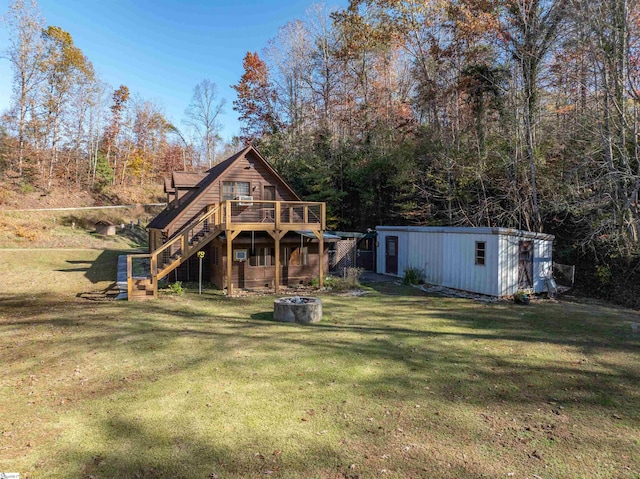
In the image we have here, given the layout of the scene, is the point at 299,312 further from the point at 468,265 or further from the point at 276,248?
the point at 468,265

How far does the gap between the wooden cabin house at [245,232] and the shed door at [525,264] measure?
7947mm

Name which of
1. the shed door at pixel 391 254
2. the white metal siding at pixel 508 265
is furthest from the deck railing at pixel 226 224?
the white metal siding at pixel 508 265

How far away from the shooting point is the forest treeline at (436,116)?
46.1ft

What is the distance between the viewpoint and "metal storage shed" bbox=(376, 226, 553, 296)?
1402cm

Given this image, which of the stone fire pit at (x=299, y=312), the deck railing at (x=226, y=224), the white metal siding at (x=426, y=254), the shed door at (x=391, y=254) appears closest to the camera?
the stone fire pit at (x=299, y=312)

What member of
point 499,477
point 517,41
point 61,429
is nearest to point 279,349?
point 61,429

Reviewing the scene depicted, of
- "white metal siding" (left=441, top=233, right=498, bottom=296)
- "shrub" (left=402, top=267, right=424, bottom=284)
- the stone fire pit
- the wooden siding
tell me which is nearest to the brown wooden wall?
the wooden siding

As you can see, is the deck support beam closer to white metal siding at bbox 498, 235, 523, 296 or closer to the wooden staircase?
the wooden staircase

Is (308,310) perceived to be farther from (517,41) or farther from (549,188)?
(517,41)

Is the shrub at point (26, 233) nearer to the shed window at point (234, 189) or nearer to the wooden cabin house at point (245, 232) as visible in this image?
the wooden cabin house at point (245, 232)

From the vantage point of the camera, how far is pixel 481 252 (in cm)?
1462

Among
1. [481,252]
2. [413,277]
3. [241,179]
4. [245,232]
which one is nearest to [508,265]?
[481,252]

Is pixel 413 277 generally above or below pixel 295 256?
below

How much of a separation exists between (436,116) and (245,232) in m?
13.8
